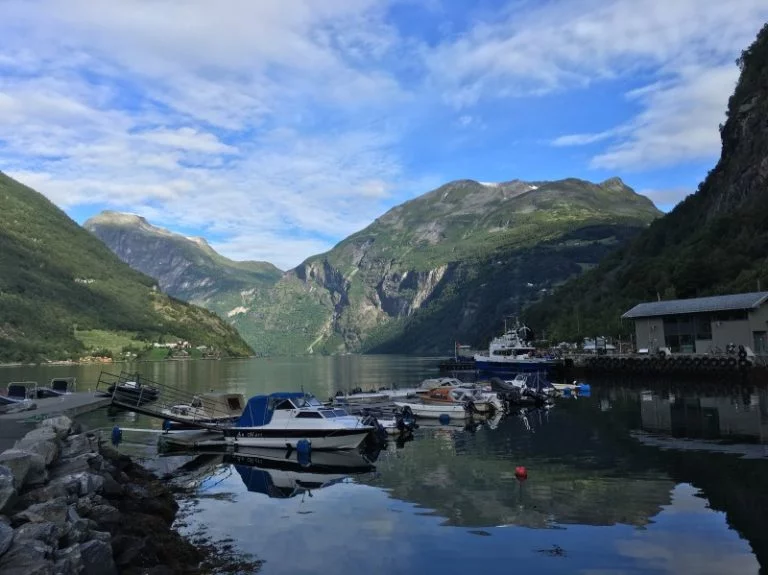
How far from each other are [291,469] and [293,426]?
454 cm

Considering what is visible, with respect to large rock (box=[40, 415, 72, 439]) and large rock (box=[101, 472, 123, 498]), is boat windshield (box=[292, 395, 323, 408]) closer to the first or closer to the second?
large rock (box=[40, 415, 72, 439])

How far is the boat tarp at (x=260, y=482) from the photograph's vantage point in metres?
26.5

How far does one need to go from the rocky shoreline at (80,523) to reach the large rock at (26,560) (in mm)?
16

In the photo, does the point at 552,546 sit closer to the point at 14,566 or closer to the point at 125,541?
the point at 125,541

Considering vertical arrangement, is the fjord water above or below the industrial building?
below

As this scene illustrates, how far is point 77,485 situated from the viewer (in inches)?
660

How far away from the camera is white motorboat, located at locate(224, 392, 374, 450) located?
36000 mm

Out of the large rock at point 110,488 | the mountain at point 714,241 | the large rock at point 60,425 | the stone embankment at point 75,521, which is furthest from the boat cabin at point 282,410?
the mountain at point 714,241

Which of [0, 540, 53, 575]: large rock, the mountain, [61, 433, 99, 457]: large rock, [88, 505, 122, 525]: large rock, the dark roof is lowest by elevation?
[88, 505, 122, 525]: large rock

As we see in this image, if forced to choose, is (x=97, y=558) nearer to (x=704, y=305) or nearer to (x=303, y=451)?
(x=303, y=451)

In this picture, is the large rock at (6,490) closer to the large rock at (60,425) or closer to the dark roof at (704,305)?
the large rock at (60,425)

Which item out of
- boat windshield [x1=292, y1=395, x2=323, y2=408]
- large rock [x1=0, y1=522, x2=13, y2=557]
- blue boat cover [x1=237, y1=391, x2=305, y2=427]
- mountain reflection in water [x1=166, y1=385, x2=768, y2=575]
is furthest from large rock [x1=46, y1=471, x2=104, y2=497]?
boat windshield [x1=292, y1=395, x2=323, y2=408]

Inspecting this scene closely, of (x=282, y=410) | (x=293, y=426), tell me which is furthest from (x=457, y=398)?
(x=293, y=426)

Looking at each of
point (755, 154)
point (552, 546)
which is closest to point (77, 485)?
point (552, 546)
